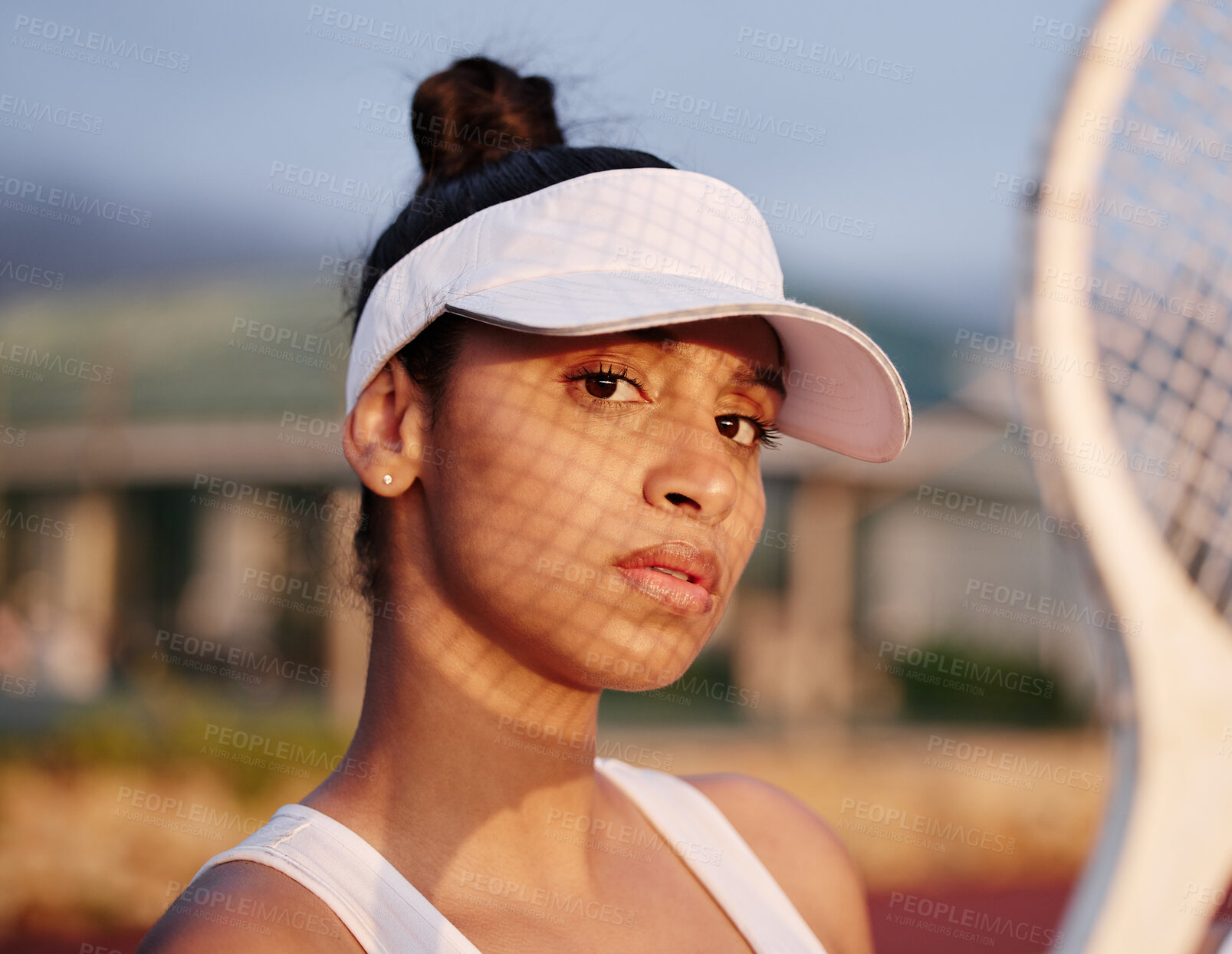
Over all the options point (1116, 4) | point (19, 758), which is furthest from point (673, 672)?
point (19, 758)

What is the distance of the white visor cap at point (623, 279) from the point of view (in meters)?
1.54
